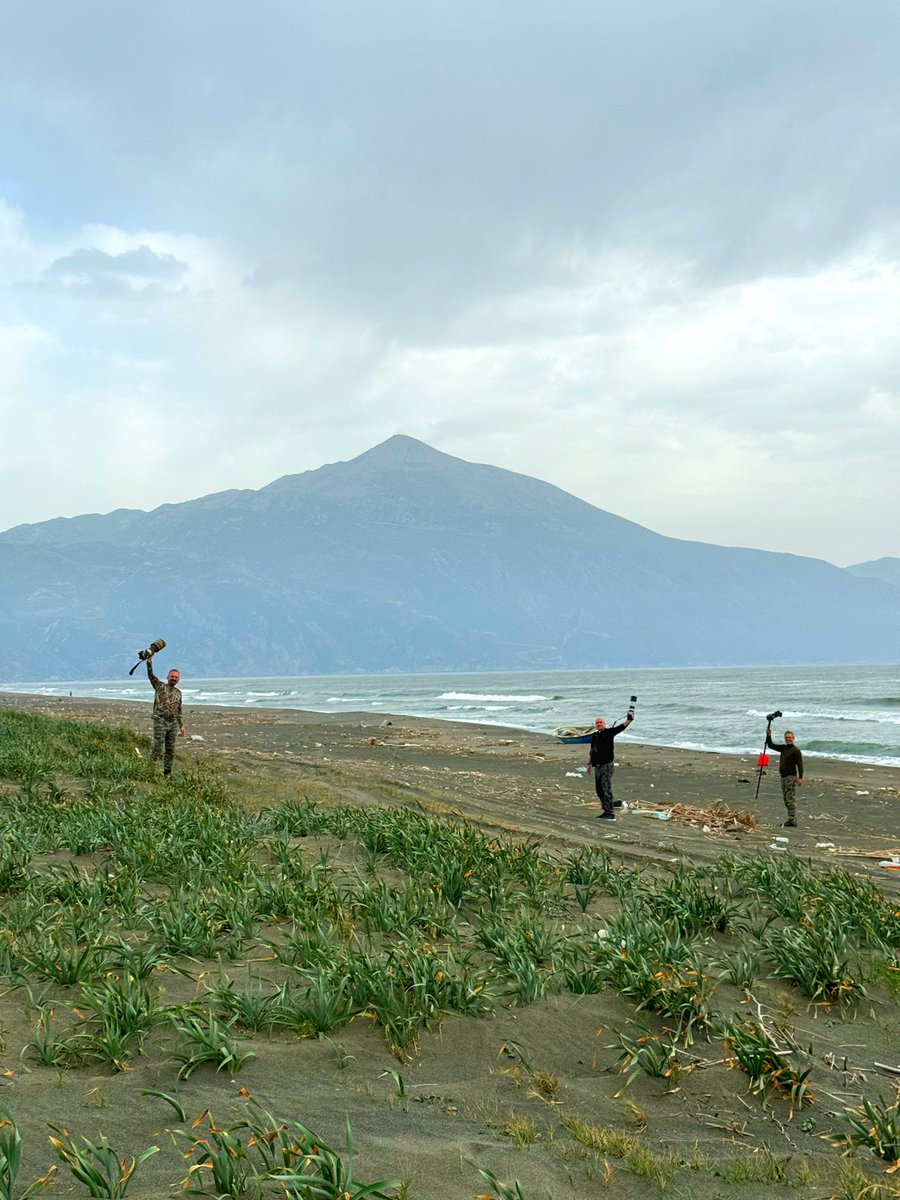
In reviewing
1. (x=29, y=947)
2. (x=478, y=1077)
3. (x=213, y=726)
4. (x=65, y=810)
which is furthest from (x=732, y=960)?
(x=213, y=726)

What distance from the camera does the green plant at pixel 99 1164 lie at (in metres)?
3.21

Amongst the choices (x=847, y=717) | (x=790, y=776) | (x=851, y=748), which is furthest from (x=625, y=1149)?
(x=847, y=717)

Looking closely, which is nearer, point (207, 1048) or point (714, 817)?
point (207, 1048)

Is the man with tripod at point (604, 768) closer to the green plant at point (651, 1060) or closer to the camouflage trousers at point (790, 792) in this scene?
the camouflage trousers at point (790, 792)

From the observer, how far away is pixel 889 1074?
15.1 ft

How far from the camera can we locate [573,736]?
36031 mm

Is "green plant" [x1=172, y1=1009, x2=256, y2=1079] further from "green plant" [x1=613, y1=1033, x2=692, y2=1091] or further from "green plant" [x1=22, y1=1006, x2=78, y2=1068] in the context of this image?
"green plant" [x1=613, y1=1033, x2=692, y2=1091]

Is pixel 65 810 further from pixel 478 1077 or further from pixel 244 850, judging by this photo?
pixel 478 1077

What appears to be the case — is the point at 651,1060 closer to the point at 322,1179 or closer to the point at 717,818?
the point at 322,1179

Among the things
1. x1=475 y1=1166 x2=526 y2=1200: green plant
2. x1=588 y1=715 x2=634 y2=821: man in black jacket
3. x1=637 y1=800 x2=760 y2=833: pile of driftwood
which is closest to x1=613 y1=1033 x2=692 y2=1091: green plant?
x1=475 y1=1166 x2=526 y2=1200: green plant

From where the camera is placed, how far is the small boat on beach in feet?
107

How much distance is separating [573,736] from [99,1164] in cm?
3341

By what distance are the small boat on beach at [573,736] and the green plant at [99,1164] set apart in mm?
28048

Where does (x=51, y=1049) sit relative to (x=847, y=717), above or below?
above
